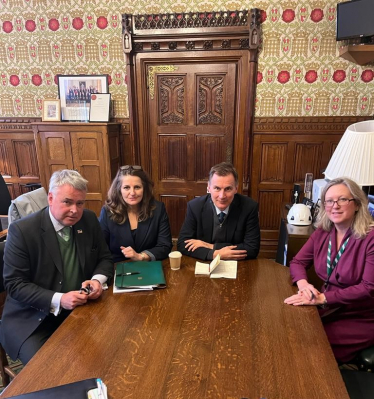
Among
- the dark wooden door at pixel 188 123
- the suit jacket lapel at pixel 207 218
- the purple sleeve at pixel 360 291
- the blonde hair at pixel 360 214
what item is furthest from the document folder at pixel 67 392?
the dark wooden door at pixel 188 123

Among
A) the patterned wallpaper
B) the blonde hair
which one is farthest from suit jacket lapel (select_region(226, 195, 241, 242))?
the patterned wallpaper

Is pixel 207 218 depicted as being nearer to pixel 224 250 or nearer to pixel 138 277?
pixel 224 250

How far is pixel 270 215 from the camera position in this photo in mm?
3680

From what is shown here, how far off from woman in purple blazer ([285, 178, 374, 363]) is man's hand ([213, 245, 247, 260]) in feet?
0.93

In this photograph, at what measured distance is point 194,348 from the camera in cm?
115

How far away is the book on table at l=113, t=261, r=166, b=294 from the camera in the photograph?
1.53 metres

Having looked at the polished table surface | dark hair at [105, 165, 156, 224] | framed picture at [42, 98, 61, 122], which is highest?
framed picture at [42, 98, 61, 122]

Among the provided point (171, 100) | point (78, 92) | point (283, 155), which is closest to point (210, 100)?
point (171, 100)

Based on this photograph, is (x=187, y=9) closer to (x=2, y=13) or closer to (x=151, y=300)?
(x=2, y=13)

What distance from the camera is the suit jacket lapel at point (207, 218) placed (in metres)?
2.04

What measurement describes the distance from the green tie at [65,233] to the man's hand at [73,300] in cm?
31

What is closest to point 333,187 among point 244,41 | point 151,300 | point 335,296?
point 335,296

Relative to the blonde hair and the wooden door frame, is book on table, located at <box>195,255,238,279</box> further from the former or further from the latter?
the wooden door frame

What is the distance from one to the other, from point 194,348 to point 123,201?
1.08 metres
